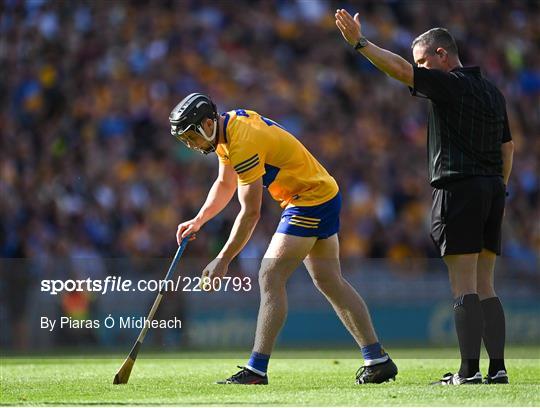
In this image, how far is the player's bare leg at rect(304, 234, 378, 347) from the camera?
834cm

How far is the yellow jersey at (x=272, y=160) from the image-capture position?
7863 millimetres

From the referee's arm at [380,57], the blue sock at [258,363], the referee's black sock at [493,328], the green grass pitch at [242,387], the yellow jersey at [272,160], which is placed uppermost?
the referee's arm at [380,57]

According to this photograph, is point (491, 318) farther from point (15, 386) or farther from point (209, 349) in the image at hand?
point (209, 349)

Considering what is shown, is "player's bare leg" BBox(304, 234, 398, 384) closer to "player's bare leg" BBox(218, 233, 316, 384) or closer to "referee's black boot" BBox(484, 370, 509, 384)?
"player's bare leg" BBox(218, 233, 316, 384)

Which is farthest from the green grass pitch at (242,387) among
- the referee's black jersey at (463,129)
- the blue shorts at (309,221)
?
the referee's black jersey at (463,129)

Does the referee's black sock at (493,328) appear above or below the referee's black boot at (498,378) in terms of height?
above

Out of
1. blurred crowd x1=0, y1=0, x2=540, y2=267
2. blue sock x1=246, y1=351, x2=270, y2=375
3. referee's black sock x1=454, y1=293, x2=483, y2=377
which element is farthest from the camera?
blurred crowd x1=0, y1=0, x2=540, y2=267

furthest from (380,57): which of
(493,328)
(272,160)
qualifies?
(493,328)

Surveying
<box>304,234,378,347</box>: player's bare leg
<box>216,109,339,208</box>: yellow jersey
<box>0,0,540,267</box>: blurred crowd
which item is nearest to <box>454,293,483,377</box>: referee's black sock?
<box>304,234,378,347</box>: player's bare leg

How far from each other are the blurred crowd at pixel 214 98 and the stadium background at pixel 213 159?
33mm

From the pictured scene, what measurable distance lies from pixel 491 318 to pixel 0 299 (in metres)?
8.16

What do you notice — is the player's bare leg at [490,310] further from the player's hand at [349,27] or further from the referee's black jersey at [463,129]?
the player's hand at [349,27]

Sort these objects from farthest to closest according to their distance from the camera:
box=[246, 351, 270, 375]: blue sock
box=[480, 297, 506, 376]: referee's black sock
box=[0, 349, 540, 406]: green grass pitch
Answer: box=[480, 297, 506, 376]: referee's black sock, box=[246, 351, 270, 375]: blue sock, box=[0, 349, 540, 406]: green grass pitch

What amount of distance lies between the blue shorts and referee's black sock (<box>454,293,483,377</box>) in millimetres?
A: 1118
